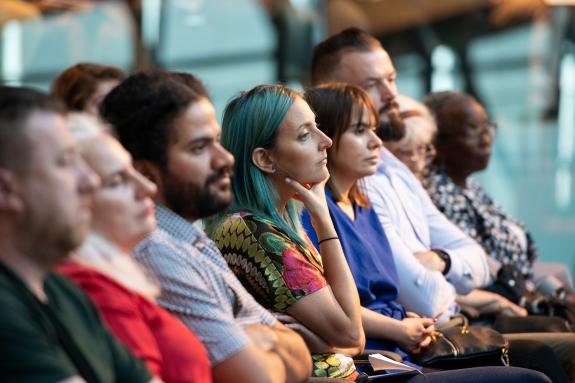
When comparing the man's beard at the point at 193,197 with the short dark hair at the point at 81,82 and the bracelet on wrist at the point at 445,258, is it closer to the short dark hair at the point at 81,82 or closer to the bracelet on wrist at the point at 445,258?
the short dark hair at the point at 81,82

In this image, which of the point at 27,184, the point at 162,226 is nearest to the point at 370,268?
the point at 162,226

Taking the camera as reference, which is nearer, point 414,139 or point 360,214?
point 360,214

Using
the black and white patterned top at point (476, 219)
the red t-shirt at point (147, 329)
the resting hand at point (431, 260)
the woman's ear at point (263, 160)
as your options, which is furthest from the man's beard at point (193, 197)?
the black and white patterned top at point (476, 219)

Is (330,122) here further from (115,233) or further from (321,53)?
(115,233)

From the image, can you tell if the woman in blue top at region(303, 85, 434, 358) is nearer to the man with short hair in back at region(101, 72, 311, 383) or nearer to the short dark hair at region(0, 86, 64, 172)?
the man with short hair in back at region(101, 72, 311, 383)

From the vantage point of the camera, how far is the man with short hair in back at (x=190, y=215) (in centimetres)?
246

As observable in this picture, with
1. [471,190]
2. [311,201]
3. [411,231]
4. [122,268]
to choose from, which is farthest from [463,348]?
[471,190]

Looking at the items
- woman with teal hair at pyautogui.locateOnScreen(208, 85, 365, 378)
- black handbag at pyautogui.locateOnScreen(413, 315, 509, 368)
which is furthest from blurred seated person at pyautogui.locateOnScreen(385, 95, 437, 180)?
woman with teal hair at pyautogui.locateOnScreen(208, 85, 365, 378)

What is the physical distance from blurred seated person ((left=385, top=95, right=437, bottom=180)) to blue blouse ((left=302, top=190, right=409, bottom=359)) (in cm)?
92

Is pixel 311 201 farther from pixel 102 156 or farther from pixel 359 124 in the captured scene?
pixel 102 156

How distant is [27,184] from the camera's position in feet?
6.02

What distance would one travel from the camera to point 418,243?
14.0ft

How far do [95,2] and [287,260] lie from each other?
516cm

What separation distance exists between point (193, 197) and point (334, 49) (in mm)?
2221
